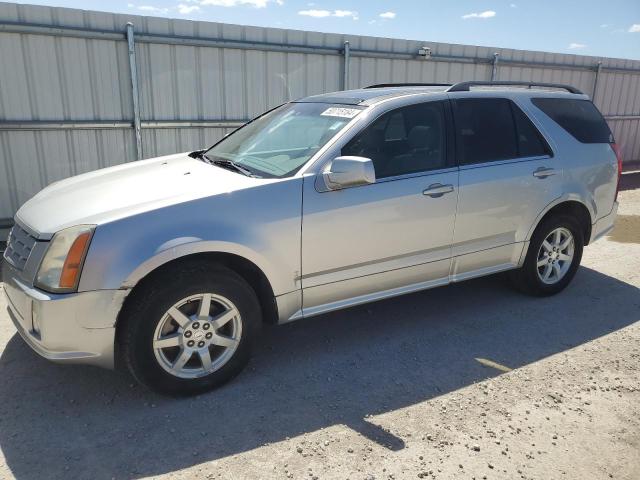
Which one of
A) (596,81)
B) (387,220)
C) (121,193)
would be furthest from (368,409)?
(596,81)

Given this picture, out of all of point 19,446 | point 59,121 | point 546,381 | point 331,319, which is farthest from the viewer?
point 59,121

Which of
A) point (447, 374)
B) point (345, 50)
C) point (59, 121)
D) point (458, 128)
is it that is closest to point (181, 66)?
point (59, 121)

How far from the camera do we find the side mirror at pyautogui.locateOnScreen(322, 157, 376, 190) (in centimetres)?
334

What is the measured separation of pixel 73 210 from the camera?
3193mm

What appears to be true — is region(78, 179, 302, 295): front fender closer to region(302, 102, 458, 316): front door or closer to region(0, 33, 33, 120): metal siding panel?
region(302, 102, 458, 316): front door

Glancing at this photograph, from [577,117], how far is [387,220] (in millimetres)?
2509

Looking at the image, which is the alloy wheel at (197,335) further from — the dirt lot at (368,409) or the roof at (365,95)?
the roof at (365,95)

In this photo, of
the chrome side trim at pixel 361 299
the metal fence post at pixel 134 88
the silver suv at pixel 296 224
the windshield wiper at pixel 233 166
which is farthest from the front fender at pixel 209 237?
the metal fence post at pixel 134 88

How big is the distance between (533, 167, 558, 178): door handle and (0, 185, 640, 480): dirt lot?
121cm

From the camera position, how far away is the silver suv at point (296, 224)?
2.94 metres

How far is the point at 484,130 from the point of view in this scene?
4324 mm

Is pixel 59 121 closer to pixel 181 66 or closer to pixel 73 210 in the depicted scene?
pixel 181 66

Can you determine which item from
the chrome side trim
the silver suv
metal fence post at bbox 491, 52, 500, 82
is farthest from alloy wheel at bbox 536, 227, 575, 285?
metal fence post at bbox 491, 52, 500, 82

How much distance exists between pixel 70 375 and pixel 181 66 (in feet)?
16.4
